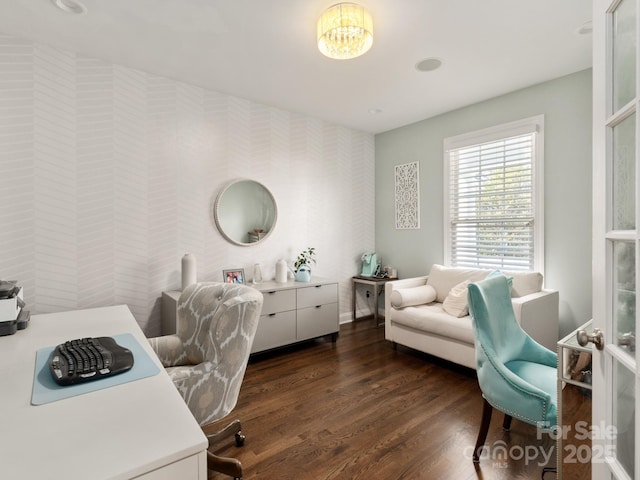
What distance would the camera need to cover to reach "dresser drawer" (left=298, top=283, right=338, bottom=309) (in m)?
3.41

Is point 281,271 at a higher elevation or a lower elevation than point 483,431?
higher

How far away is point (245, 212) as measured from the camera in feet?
11.6

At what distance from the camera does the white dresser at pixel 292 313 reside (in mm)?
3096

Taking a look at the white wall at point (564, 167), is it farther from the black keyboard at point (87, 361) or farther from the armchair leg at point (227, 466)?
the black keyboard at point (87, 361)

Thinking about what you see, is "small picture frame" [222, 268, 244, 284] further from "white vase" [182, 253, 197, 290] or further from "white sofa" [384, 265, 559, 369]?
"white sofa" [384, 265, 559, 369]

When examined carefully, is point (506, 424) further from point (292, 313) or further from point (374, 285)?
point (374, 285)

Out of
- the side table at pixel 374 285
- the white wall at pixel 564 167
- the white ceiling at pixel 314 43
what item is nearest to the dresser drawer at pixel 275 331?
the side table at pixel 374 285

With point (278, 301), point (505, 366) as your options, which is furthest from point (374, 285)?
point (505, 366)

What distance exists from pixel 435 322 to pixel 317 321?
1218mm

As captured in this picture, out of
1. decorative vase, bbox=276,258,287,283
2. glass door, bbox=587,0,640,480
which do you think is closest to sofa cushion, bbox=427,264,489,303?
decorative vase, bbox=276,258,287,283

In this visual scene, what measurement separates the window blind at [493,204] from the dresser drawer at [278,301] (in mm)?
1904

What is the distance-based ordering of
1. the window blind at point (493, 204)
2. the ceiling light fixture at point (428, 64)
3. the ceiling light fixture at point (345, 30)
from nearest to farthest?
the ceiling light fixture at point (345, 30), the ceiling light fixture at point (428, 64), the window blind at point (493, 204)

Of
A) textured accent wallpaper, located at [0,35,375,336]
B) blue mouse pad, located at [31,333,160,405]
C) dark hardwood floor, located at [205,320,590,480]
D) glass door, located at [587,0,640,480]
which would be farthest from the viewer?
textured accent wallpaper, located at [0,35,375,336]

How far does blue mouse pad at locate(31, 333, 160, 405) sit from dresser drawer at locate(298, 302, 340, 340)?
85.4 inches
